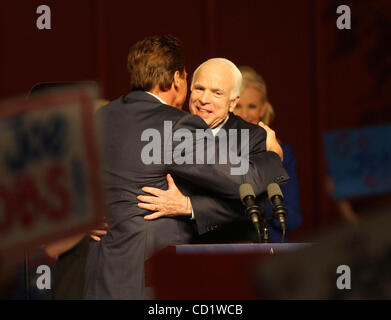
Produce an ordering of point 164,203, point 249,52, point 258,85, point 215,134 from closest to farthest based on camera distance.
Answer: point 164,203, point 215,134, point 258,85, point 249,52

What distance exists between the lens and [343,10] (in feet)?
13.1

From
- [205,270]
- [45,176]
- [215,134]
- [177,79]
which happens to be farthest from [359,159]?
[45,176]

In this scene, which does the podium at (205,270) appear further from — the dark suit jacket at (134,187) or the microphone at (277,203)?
the dark suit jacket at (134,187)

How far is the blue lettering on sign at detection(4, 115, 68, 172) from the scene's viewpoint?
2.41ft

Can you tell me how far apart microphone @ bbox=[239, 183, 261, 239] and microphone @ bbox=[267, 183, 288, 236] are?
5cm

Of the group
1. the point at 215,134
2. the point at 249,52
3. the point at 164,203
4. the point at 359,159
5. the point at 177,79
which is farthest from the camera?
the point at 249,52

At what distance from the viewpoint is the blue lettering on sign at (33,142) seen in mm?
735

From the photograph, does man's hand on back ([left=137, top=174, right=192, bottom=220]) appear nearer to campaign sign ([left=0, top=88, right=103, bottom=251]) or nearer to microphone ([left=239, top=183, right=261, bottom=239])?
microphone ([left=239, top=183, right=261, bottom=239])

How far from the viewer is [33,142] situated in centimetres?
75

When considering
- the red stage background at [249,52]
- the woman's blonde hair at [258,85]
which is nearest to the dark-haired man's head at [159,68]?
the woman's blonde hair at [258,85]

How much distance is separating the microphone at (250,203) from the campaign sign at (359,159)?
75cm

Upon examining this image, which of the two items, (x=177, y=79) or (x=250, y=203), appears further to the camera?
(x=177, y=79)

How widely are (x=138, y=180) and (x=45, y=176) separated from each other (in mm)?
1038

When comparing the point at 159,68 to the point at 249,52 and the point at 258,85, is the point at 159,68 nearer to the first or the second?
the point at 258,85
